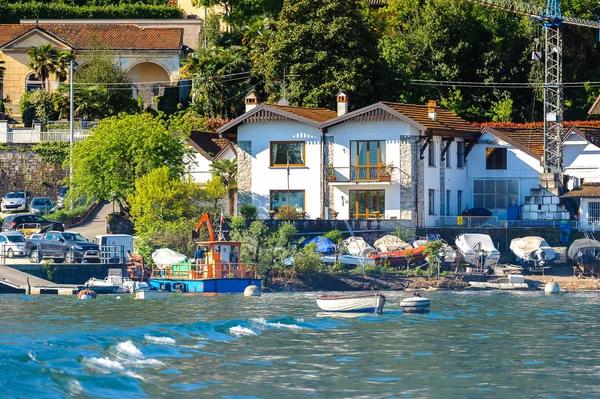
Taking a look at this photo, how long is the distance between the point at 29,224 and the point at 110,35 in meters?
35.0

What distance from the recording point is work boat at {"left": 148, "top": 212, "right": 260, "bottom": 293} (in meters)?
55.2

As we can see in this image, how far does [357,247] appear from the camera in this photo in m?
60.8

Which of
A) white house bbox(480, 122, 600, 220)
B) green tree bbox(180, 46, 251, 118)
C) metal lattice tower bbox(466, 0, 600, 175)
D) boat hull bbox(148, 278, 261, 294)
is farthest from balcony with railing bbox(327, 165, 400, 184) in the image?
green tree bbox(180, 46, 251, 118)

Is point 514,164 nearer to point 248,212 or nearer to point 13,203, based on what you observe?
point 248,212

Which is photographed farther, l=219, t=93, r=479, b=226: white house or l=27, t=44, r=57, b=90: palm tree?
l=27, t=44, r=57, b=90: palm tree

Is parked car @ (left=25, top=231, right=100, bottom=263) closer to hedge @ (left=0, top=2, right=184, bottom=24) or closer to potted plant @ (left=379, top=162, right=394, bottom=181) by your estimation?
potted plant @ (left=379, top=162, right=394, bottom=181)

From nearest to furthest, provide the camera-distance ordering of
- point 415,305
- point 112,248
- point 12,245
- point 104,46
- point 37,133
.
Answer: point 415,305 < point 112,248 < point 12,245 < point 37,133 < point 104,46

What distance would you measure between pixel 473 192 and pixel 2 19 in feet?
194

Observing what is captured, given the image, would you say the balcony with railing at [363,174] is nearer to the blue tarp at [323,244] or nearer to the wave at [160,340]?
the blue tarp at [323,244]

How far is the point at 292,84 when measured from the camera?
256 feet

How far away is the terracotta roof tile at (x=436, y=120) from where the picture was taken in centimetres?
6688

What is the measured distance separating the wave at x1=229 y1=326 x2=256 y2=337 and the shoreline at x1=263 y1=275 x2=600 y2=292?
58.1ft

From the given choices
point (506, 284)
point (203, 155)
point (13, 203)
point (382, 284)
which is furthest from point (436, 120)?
point (13, 203)

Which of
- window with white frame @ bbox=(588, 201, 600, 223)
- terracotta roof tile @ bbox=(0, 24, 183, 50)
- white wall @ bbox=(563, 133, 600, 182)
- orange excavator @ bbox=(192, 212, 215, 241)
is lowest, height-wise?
orange excavator @ bbox=(192, 212, 215, 241)
